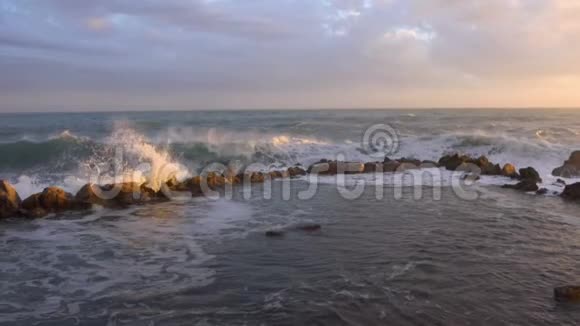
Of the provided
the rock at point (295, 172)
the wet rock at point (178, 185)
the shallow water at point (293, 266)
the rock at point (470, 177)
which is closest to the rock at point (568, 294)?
the shallow water at point (293, 266)

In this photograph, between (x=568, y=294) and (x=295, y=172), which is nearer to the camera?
(x=568, y=294)

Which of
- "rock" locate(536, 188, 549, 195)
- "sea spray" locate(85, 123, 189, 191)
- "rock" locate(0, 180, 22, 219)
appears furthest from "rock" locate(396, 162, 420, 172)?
"rock" locate(0, 180, 22, 219)

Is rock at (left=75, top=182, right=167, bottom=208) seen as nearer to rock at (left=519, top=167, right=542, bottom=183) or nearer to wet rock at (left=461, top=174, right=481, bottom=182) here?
wet rock at (left=461, top=174, right=481, bottom=182)

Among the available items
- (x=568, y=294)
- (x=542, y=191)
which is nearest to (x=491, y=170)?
(x=542, y=191)

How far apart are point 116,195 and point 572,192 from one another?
523 inches

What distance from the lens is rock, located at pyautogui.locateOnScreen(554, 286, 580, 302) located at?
6.09m

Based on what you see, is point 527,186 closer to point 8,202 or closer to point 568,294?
point 568,294

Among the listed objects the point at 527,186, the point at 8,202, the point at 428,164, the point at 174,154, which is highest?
the point at 174,154

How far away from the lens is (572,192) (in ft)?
45.9

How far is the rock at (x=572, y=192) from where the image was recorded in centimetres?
1383

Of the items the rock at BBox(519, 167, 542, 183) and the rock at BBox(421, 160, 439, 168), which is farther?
the rock at BBox(421, 160, 439, 168)

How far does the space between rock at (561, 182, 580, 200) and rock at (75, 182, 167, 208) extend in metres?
12.0

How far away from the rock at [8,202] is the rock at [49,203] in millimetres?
218

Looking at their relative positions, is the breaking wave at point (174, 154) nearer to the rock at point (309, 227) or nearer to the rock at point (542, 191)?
the rock at point (542, 191)
